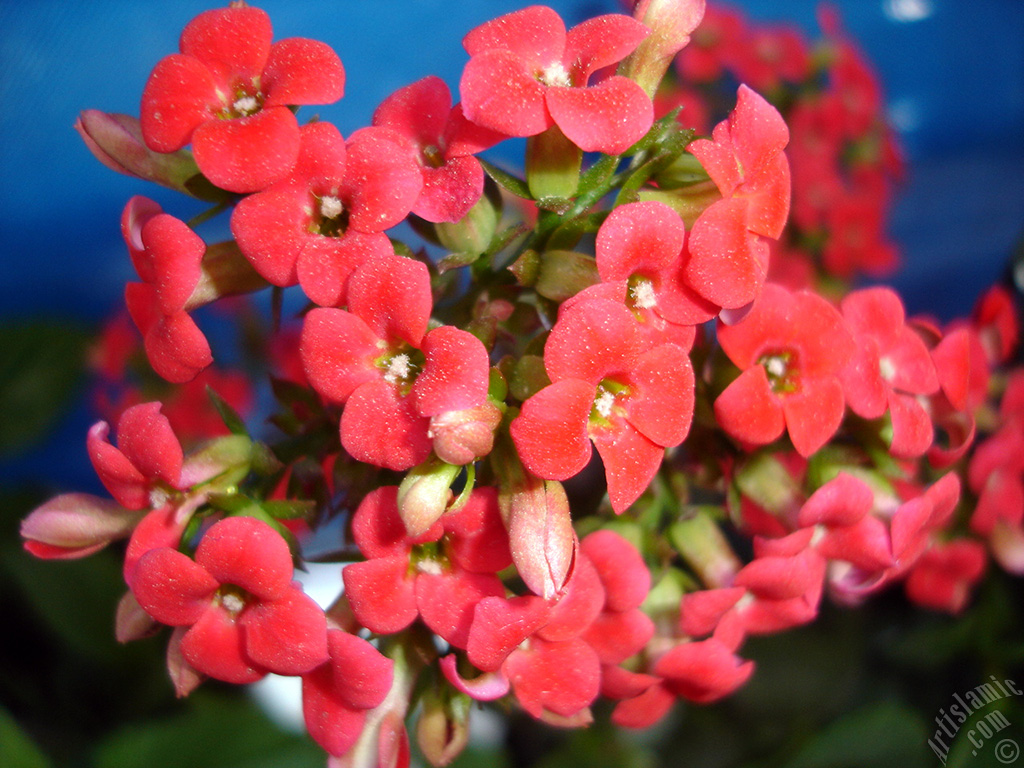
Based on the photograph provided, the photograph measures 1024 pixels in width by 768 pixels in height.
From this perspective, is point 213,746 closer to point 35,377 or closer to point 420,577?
point 420,577

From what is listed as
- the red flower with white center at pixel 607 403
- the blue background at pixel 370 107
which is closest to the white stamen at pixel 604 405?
the red flower with white center at pixel 607 403

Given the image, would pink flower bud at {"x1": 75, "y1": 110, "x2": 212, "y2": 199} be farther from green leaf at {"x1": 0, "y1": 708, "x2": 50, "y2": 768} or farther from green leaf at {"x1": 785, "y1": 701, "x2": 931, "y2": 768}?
green leaf at {"x1": 785, "y1": 701, "x2": 931, "y2": 768}

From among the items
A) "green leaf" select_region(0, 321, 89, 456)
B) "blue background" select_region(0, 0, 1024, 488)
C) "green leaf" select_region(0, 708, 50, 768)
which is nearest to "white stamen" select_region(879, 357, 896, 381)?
"green leaf" select_region(0, 708, 50, 768)

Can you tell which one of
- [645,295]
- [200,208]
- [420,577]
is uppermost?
[645,295]

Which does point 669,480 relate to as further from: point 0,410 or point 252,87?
point 0,410

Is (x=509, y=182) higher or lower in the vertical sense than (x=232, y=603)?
higher

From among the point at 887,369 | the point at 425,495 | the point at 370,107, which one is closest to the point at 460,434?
the point at 425,495
